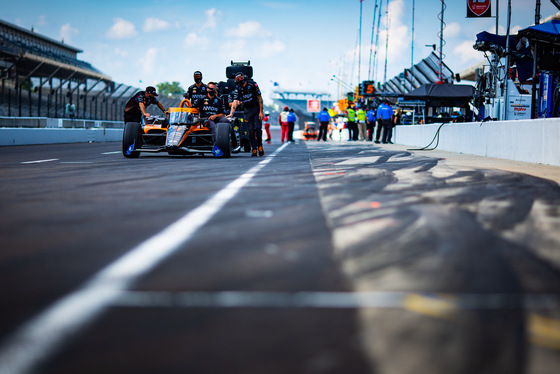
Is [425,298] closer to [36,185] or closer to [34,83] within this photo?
[36,185]

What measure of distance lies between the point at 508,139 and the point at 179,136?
7.35 meters

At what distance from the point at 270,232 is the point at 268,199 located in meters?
2.08

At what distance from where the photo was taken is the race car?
15.4 meters

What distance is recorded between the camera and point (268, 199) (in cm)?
708

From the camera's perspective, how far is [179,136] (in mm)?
15352

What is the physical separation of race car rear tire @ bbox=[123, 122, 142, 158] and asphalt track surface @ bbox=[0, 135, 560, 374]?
8.60m

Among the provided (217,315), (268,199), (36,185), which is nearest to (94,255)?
(217,315)

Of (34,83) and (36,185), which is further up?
(34,83)

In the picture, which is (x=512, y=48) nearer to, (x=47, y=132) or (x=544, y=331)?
(x=47, y=132)

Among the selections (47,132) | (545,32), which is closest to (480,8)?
(545,32)

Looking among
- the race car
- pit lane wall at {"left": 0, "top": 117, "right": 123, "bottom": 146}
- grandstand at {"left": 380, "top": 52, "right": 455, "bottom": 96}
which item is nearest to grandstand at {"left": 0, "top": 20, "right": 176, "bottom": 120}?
pit lane wall at {"left": 0, "top": 117, "right": 123, "bottom": 146}

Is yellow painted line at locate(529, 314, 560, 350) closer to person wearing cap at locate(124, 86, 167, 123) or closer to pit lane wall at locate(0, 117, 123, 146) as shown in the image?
person wearing cap at locate(124, 86, 167, 123)

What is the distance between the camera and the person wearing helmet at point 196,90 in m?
16.3

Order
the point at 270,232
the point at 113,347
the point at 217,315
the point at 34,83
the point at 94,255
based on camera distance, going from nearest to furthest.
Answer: the point at 113,347 → the point at 217,315 → the point at 94,255 → the point at 270,232 → the point at 34,83
